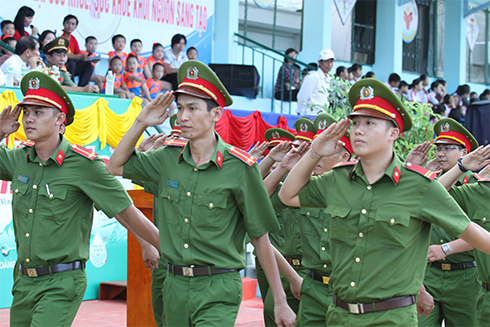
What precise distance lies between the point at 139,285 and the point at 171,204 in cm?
303

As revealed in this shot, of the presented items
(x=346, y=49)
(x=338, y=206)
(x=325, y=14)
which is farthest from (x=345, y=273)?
(x=346, y=49)

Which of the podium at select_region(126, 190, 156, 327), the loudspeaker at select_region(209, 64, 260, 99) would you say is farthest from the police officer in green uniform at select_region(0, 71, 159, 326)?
the loudspeaker at select_region(209, 64, 260, 99)

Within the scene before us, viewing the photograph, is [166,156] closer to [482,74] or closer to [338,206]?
[338,206]

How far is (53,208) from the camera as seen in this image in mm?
4102

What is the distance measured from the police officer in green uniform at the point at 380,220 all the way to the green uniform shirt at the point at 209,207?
46 centimetres

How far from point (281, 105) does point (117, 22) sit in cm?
409

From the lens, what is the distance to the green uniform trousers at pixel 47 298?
3.87 meters

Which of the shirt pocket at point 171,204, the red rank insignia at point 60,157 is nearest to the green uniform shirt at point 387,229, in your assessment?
the shirt pocket at point 171,204

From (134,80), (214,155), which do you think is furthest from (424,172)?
(134,80)

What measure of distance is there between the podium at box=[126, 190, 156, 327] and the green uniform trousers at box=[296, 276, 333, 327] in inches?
86.7

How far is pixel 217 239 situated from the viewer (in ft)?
12.0

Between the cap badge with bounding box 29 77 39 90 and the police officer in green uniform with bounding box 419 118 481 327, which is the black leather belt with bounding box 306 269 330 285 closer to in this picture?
the police officer in green uniform with bounding box 419 118 481 327

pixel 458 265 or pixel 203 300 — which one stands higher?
pixel 203 300

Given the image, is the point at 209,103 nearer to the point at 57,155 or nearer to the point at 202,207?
the point at 202,207
